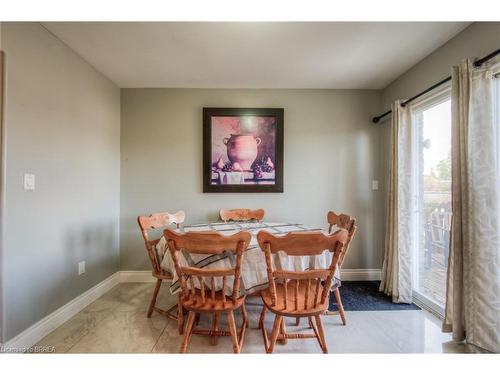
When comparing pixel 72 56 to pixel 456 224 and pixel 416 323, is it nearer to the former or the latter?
pixel 456 224

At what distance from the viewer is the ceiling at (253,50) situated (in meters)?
1.79

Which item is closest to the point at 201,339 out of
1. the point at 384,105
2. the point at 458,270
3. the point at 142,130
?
the point at 458,270

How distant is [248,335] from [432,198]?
2.14 meters

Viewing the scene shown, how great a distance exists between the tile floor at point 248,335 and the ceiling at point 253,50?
241 cm

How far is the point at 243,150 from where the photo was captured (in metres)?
2.87

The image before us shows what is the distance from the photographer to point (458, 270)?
64.9 inches

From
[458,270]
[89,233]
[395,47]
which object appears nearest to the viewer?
[458,270]

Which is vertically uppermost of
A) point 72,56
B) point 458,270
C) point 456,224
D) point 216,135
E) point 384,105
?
point 72,56

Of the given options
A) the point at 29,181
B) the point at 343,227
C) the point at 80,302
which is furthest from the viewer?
the point at 80,302

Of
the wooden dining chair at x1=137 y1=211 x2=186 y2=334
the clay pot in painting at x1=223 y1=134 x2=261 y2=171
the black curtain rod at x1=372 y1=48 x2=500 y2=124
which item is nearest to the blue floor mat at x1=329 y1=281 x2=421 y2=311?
the wooden dining chair at x1=137 y1=211 x2=186 y2=334

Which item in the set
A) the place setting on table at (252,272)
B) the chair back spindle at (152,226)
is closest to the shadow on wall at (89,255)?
the chair back spindle at (152,226)

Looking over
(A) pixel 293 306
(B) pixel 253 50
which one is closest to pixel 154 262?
(A) pixel 293 306

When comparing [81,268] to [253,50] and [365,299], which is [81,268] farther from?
[365,299]

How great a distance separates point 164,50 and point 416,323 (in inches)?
130
